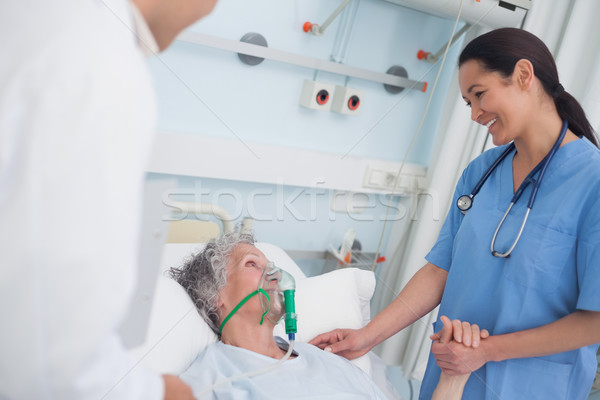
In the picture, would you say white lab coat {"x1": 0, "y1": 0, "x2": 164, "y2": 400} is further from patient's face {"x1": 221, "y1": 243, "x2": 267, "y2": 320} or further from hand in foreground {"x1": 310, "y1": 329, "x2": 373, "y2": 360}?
hand in foreground {"x1": 310, "y1": 329, "x2": 373, "y2": 360}

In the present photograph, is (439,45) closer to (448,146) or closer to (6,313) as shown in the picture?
(448,146)

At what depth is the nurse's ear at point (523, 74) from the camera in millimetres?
1104

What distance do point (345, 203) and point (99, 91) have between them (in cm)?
156

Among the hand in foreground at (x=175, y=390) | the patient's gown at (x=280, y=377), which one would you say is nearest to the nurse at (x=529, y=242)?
the patient's gown at (x=280, y=377)

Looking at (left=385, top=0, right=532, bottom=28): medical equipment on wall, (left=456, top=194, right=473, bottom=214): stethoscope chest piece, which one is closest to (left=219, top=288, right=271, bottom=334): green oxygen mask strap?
(left=456, top=194, right=473, bottom=214): stethoscope chest piece

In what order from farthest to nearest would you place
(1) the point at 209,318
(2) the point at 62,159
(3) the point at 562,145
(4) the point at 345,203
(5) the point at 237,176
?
(4) the point at 345,203, (5) the point at 237,176, (1) the point at 209,318, (3) the point at 562,145, (2) the point at 62,159

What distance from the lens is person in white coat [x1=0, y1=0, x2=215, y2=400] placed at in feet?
1.31

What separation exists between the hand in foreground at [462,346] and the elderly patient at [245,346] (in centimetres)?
22

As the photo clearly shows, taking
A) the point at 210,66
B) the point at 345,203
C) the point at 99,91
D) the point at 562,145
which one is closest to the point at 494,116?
the point at 562,145

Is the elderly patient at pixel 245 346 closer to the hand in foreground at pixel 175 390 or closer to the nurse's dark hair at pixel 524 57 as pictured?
the hand in foreground at pixel 175 390

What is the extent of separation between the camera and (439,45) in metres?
1.95

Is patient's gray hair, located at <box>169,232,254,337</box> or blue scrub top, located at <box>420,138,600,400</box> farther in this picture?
patient's gray hair, located at <box>169,232,254,337</box>

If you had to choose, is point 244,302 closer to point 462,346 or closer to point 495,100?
point 462,346

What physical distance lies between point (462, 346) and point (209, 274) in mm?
647
